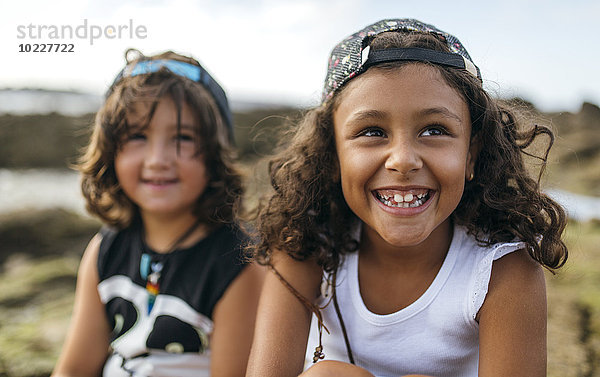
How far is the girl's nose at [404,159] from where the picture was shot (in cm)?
156

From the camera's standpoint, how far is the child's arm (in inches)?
63.4

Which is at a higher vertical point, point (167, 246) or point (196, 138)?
point (196, 138)

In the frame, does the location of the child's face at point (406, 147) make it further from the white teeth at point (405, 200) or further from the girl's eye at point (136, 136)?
the girl's eye at point (136, 136)

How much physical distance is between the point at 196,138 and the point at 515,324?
137cm

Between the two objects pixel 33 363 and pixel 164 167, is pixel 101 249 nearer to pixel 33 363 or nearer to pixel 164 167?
pixel 164 167

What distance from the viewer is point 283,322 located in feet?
5.98

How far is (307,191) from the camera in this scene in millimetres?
1941

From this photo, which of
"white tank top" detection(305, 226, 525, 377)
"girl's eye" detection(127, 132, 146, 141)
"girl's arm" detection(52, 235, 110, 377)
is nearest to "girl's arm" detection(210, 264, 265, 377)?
"white tank top" detection(305, 226, 525, 377)

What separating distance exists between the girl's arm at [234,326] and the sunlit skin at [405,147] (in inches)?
26.0

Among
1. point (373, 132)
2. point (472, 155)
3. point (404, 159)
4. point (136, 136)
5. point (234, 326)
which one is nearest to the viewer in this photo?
point (404, 159)

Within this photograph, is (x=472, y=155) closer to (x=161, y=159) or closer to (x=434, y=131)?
(x=434, y=131)

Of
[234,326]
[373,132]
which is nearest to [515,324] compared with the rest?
[373,132]

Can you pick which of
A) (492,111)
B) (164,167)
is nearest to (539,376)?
(492,111)

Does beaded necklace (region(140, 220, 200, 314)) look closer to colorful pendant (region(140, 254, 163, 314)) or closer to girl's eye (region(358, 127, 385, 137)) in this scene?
colorful pendant (region(140, 254, 163, 314))
